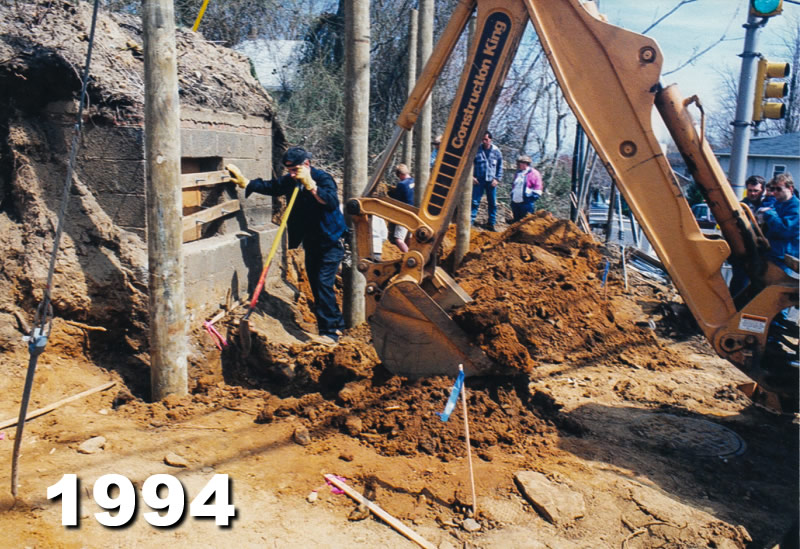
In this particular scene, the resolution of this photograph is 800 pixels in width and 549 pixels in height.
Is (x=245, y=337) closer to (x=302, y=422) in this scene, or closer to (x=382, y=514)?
(x=302, y=422)

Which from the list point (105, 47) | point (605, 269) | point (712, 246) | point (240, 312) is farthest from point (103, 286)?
point (605, 269)

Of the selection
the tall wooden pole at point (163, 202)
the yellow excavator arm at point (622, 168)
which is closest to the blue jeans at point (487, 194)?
the yellow excavator arm at point (622, 168)

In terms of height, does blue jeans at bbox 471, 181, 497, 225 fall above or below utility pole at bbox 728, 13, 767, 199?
below

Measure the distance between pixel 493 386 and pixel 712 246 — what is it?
1.92 m

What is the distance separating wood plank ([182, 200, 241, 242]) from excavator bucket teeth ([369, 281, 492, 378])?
2.23 meters

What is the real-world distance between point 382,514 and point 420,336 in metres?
1.57

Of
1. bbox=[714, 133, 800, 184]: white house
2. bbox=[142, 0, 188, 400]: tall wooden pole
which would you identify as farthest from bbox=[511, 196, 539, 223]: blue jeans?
bbox=[714, 133, 800, 184]: white house

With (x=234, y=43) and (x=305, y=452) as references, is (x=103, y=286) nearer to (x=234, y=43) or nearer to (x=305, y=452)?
(x=305, y=452)

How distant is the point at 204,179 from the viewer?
22.1ft

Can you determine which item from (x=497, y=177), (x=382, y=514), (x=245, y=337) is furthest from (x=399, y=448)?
(x=497, y=177)

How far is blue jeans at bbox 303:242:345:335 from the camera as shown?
7.57 meters

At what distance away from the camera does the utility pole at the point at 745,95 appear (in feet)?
25.8

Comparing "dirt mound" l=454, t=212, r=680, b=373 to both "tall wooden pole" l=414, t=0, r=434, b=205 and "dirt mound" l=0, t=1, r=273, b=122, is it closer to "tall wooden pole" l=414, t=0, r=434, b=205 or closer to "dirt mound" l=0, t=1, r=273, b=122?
"tall wooden pole" l=414, t=0, r=434, b=205

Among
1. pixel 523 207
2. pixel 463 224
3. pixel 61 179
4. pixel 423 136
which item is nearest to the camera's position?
pixel 61 179
